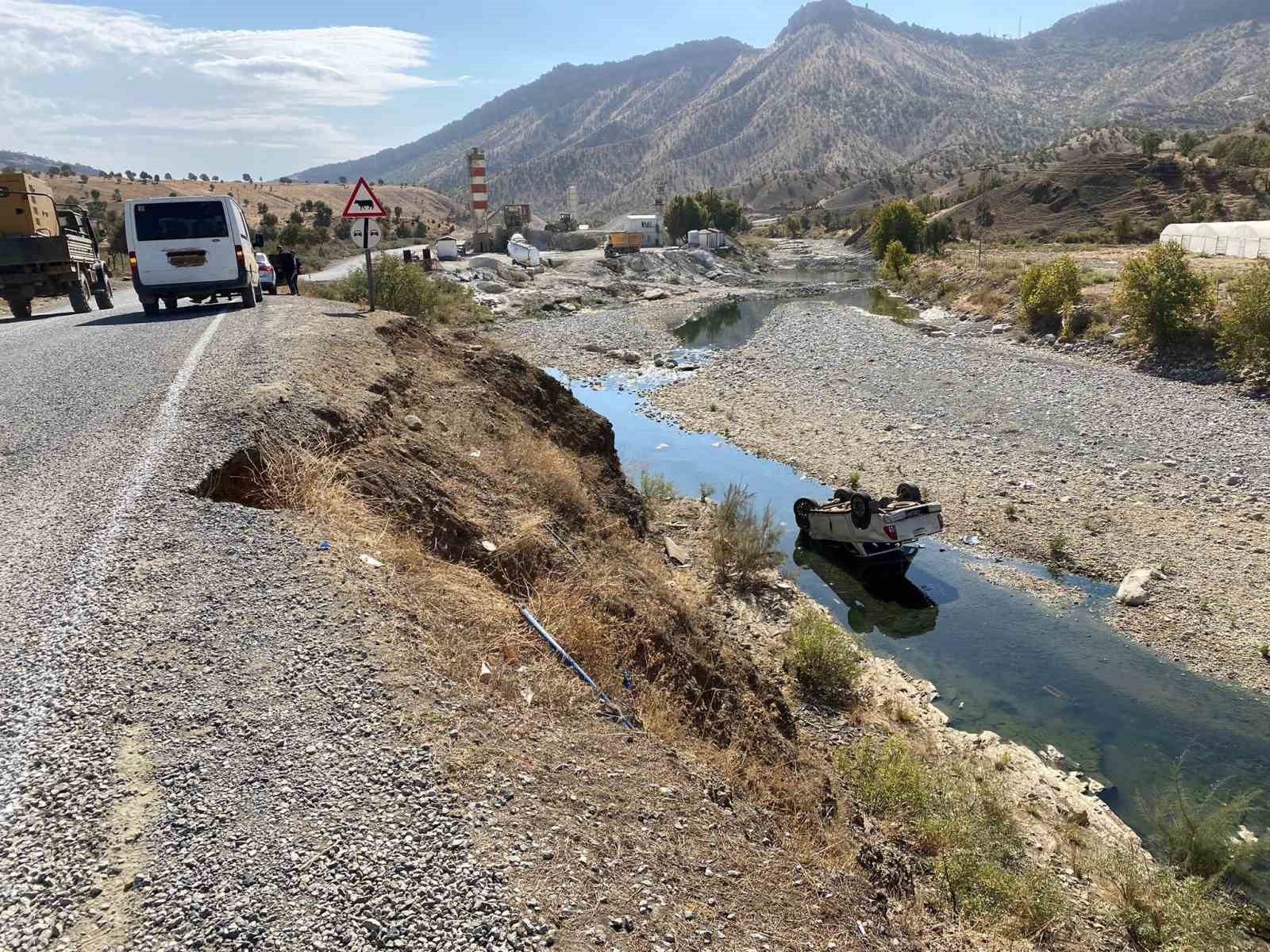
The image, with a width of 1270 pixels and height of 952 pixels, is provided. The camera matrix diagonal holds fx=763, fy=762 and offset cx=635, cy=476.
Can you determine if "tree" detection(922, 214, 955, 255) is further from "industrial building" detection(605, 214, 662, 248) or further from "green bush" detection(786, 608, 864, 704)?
"green bush" detection(786, 608, 864, 704)

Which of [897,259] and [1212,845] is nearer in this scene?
[1212,845]

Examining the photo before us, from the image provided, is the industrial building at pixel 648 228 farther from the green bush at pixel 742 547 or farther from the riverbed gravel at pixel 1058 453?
the green bush at pixel 742 547

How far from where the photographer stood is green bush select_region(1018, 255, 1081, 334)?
118ft

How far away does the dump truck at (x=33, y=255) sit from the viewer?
1917cm

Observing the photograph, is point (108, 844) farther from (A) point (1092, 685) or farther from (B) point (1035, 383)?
(B) point (1035, 383)

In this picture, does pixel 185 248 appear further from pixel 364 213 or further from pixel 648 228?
pixel 648 228

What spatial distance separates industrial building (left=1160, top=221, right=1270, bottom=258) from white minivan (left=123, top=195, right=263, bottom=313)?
154 feet

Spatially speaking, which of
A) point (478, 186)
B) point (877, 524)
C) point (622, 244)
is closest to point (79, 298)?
point (877, 524)

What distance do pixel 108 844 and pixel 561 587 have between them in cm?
482

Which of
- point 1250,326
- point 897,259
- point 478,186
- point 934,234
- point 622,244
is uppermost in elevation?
point 478,186

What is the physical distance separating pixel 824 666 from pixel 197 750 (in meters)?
8.95

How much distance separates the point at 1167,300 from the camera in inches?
1128

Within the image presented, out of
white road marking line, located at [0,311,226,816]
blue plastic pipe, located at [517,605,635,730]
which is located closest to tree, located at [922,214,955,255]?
blue plastic pipe, located at [517,605,635,730]

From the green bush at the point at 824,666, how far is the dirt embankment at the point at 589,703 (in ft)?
1.17
